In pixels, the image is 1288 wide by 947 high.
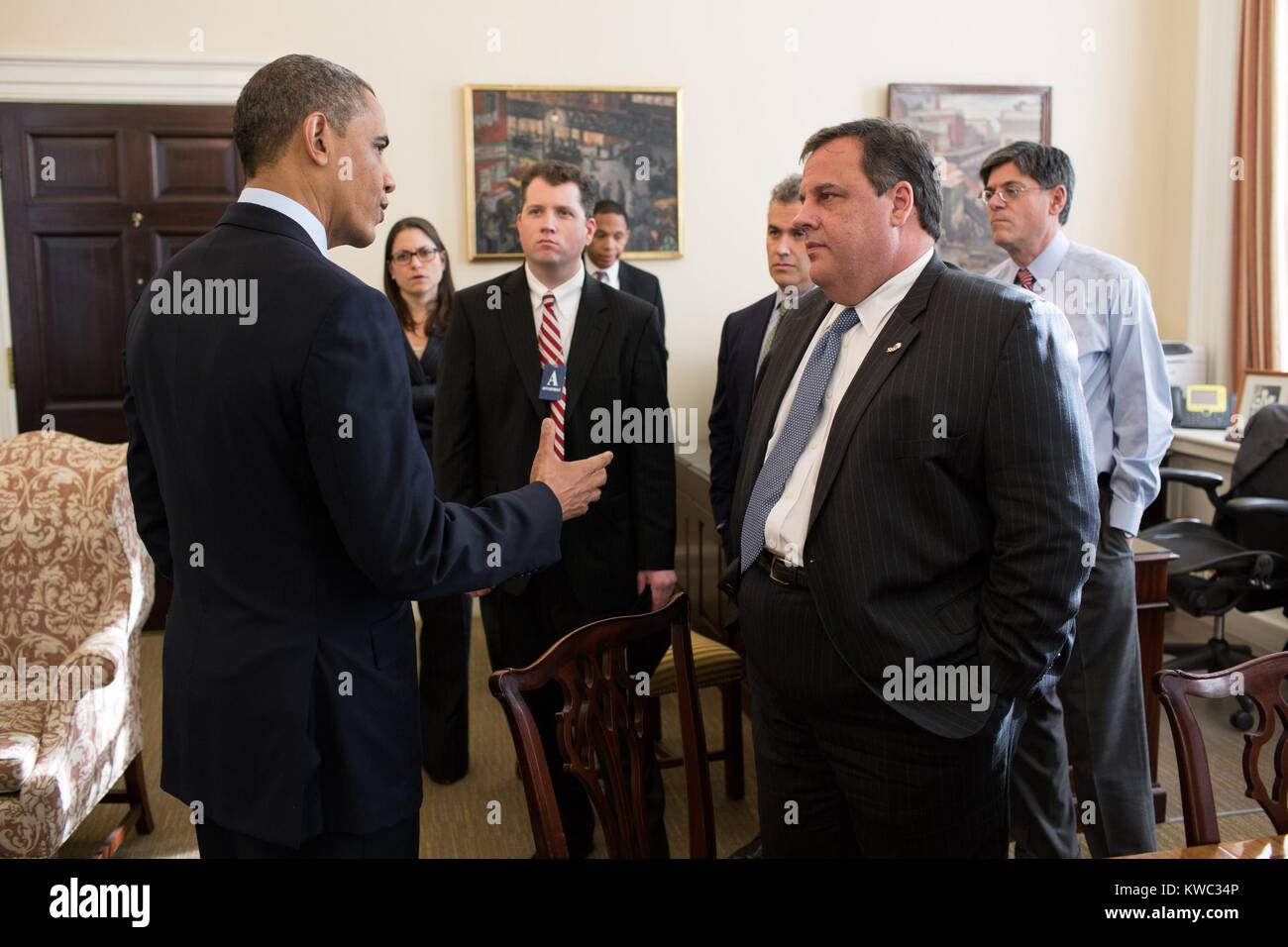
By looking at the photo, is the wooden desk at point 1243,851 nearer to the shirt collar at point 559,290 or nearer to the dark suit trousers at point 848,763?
the dark suit trousers at point 848,763

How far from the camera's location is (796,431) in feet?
6.43

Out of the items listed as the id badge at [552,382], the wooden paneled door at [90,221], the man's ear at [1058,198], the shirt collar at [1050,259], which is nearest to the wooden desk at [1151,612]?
the shirt collar at [1050,259]

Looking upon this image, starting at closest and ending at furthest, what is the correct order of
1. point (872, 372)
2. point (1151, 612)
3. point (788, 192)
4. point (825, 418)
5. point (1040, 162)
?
point (872, 372) → point (825, 418) → point (1040, 162) → point (1151, 612) → point (788, 192)

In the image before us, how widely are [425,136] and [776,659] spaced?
4042 mm

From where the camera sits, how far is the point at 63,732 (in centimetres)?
272

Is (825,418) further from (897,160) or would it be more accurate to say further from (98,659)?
(98,659)

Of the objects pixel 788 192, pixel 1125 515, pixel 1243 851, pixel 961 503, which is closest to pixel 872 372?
pixel 961 503

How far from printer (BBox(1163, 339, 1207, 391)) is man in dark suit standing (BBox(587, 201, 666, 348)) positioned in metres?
2.58

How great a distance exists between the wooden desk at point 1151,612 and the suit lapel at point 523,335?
1665mm

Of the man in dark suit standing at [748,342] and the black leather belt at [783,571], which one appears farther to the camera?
the man in dark suit standing at [748,342]

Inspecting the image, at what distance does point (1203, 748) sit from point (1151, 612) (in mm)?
1697

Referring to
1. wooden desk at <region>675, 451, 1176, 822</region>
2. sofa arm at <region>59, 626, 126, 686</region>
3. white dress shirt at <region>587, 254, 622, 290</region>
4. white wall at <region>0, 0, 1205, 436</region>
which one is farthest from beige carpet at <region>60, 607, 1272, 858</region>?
white wall at <region>0, 0, 1205, 436</region>

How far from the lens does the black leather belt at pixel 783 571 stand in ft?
6.15
